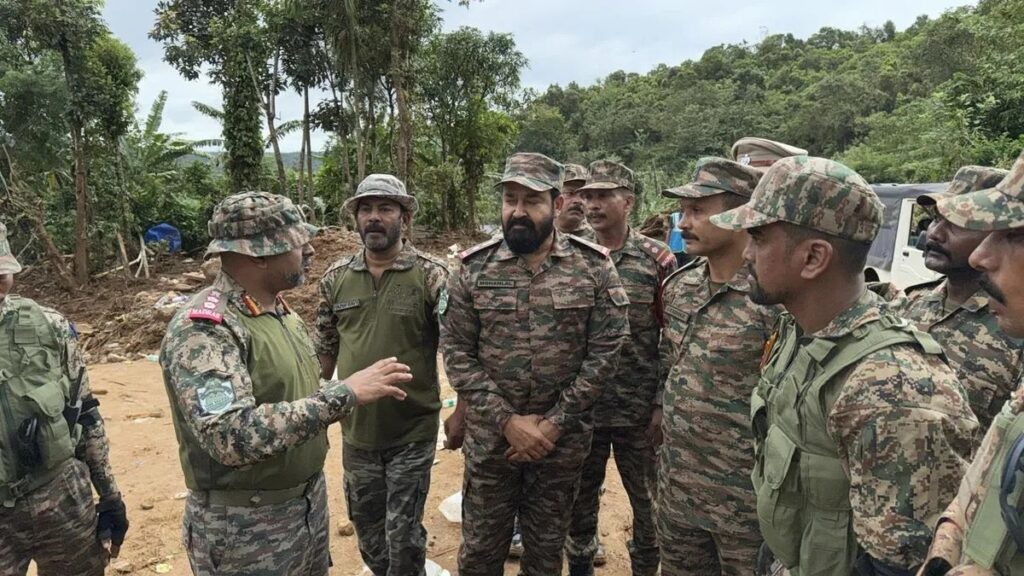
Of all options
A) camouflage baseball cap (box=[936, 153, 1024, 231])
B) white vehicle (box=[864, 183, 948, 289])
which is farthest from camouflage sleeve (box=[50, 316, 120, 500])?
white vehicle (box=[864, 183, 948, 289])

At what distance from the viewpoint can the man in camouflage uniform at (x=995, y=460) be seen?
1.09 meters

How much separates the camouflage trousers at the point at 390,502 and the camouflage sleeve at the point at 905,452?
211 centimetres

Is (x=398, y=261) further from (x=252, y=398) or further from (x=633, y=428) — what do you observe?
(x=633, y=428)

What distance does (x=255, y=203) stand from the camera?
82.3 inches

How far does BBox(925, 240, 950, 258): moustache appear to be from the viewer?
7.70 feet

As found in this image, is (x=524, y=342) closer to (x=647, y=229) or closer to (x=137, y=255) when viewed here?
(x=647, y=229)

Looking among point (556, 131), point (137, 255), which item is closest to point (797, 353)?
point (137, 255)

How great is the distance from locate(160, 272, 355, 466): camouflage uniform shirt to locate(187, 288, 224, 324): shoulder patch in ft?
0.05

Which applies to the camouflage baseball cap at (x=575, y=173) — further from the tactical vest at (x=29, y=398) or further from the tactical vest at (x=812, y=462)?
the tactical vest at (x=29, y=398)

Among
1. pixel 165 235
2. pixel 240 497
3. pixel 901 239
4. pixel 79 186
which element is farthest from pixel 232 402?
pixel 165 235

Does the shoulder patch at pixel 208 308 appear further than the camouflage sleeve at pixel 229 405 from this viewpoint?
Yes

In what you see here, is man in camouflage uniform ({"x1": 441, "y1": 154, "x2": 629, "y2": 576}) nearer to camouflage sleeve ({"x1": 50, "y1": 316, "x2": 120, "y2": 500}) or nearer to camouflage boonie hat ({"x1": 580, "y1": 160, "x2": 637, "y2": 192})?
camouflage boonie hat ({"x1": 580, "y1": 160, "x2": 637, "y2": 192})

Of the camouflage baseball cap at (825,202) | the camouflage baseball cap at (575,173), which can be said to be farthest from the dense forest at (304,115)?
the camouflage baseball cap at (825,202)

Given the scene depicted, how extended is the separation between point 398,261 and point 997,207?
8.10 feet
